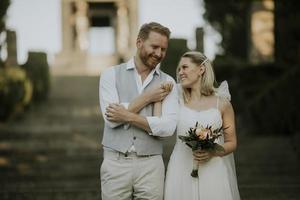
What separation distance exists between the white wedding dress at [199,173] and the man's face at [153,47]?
0.58 meters

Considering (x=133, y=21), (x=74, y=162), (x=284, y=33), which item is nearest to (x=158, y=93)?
(x=74, y=162)

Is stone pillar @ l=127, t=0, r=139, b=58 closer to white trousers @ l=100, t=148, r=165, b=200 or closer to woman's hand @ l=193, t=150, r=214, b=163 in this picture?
woman's hand @ l=193, t=150, r=214, b=163

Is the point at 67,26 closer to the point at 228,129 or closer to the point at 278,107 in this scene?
the point at 278,107

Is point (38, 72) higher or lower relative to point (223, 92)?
lower

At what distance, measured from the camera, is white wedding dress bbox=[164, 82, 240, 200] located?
437cm

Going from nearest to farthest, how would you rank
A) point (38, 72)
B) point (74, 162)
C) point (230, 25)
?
point (74, 162) → point (38, 72) → point (230, 25)

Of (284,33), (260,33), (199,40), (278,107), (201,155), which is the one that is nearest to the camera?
(201,155)

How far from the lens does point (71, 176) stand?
831cm

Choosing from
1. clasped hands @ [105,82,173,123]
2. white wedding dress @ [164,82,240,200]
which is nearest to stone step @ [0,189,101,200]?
white wedding dress @ [164,82,240,200]

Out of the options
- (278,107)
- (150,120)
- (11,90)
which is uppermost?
(150,120)

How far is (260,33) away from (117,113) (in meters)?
14.8

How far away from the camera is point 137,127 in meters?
4.03

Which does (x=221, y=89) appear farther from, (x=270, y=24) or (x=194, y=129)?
(x=270, y=24)

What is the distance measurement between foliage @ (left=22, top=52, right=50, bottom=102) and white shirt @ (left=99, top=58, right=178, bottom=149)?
1118 cm
